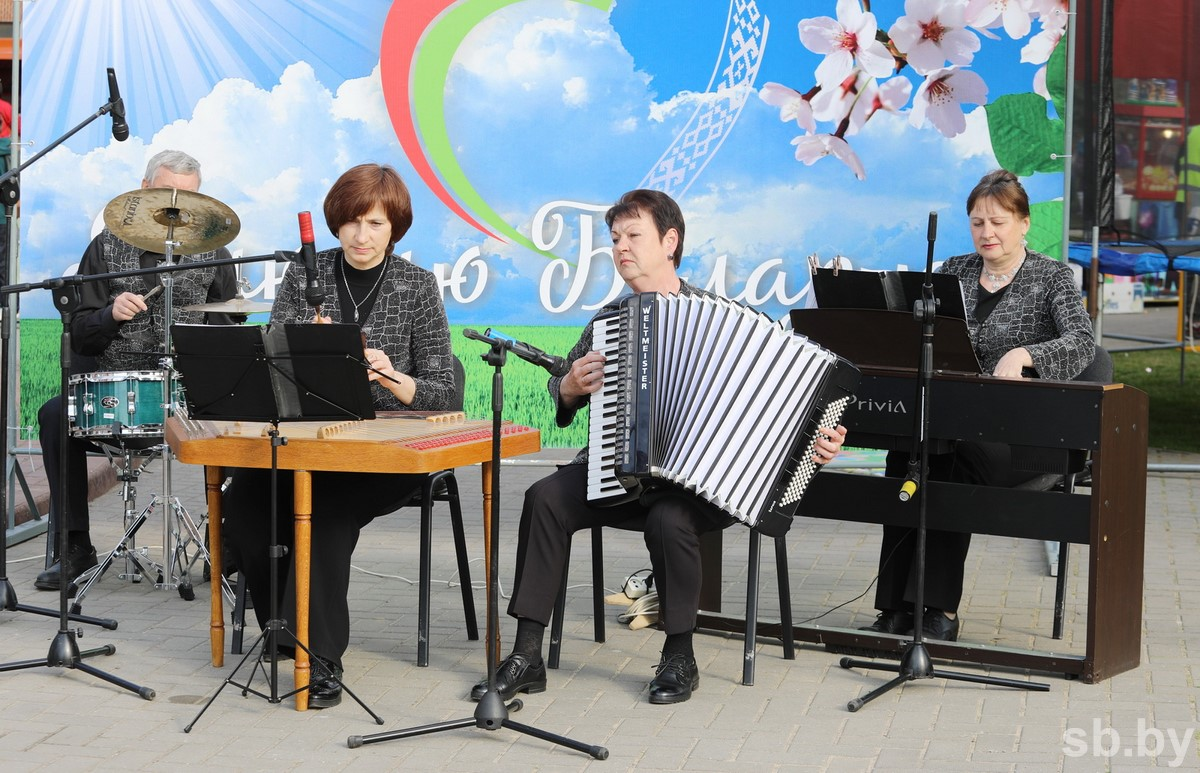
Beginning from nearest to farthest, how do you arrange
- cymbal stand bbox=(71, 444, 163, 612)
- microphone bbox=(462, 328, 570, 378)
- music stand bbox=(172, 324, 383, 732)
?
microphone bbox=(462, 328, 570, 378) < music stand bbox=(172, 324, 383, 732) < cymbal stand bbox=(71, 444, 163, 612)

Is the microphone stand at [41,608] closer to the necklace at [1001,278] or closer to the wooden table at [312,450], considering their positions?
the wooden table at [312,450]

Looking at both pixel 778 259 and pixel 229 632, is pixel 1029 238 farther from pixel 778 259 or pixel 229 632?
pixel 229 632

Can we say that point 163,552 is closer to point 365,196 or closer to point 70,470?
point 70,470

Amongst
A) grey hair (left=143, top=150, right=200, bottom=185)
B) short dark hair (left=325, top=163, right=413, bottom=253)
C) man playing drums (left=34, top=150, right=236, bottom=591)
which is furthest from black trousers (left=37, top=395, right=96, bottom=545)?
short dark hair (left=325, top=163, right=413, bottom=253)

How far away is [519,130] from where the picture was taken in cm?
771

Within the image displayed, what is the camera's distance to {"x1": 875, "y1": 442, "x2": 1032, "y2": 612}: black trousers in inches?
193

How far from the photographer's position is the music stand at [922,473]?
4.28 meters

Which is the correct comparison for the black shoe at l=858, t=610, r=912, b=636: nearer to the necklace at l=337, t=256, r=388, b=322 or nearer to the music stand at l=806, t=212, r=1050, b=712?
the music stand at l=806, t=212, r=1050, b=712

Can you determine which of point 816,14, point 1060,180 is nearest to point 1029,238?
point 1060,180

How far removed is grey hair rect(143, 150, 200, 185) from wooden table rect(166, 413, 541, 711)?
179 centimetres

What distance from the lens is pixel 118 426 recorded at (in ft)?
17.9

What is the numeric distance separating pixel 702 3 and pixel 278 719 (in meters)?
4.70

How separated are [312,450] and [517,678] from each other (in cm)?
95

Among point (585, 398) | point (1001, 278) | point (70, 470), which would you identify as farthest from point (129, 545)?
point (1001, 278)
